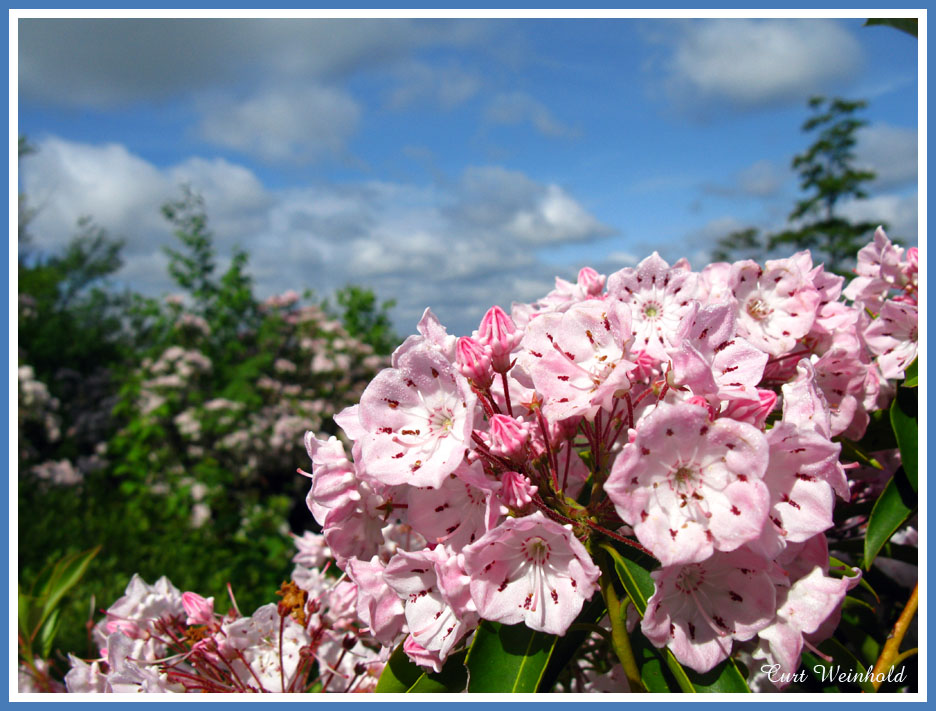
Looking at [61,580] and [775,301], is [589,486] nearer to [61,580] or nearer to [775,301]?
[775,301]

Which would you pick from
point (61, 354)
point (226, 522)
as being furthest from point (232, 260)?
point (61, 354)

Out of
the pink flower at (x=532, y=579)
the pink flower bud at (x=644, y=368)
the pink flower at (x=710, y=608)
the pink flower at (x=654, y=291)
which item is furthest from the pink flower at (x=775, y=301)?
the pink flower at (x=532, y=579)

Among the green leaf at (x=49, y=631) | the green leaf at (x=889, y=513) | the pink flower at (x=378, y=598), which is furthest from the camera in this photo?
the green leaf at (x=49, y=631)

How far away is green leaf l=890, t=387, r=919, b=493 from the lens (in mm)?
1271

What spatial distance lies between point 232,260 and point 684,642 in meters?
6.31

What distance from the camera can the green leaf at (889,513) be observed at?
1.22 m

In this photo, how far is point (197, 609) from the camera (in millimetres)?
1459

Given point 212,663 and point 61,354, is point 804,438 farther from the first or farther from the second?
point 61,354

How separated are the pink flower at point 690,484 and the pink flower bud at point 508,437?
0.13 m

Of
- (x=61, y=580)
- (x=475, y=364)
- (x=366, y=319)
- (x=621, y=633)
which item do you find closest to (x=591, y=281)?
(x=475, y=364)

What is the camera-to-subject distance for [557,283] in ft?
4.99

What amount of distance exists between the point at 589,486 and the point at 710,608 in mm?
262

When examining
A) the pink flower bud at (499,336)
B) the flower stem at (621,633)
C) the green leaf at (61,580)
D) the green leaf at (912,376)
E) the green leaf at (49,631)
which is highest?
the pink flower bud at (499,336)

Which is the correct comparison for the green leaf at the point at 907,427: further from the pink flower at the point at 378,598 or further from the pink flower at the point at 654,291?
the pink flower at the point at 378,598
